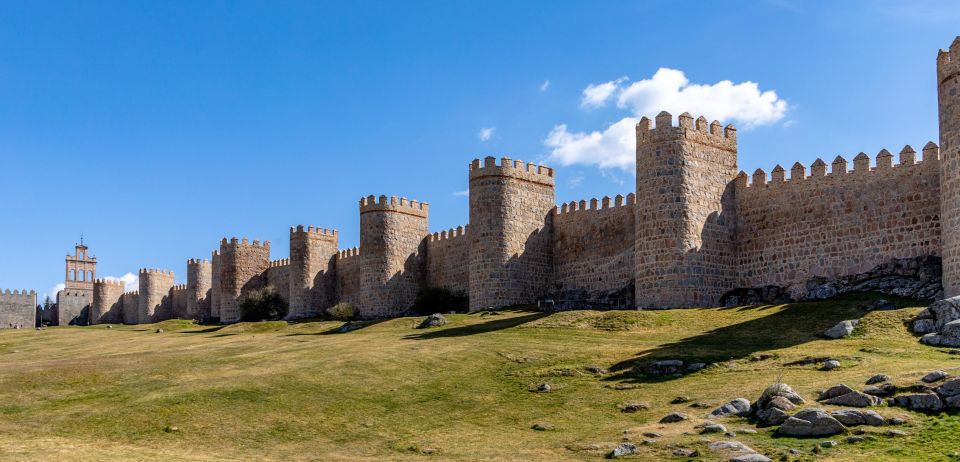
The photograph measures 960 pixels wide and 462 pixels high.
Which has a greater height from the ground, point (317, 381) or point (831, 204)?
point (831, 204)

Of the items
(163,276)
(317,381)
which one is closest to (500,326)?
Result: (317,381)

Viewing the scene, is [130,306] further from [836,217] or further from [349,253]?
[836,217]

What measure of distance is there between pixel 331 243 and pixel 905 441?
4856 cm

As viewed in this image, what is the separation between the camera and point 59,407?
67.9 feet

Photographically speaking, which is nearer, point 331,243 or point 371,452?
point 371,452

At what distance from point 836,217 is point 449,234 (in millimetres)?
22311

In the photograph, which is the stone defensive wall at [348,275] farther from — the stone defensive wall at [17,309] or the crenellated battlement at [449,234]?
the stone defensive wall at [17,309]

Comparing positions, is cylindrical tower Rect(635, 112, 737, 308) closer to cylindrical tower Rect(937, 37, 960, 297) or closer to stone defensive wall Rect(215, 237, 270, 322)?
cylindrical tower Rect(937, 37, 960, 297)

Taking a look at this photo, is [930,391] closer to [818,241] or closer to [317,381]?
[317,381]

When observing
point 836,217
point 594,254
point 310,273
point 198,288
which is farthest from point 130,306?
point 836,217

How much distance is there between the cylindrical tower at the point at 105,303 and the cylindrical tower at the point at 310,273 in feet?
106

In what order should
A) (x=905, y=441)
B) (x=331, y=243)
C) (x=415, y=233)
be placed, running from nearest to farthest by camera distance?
(x=905, y=441) < (x=415, y=233) < (x=331, y=243)

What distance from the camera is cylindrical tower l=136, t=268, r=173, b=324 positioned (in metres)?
77.6

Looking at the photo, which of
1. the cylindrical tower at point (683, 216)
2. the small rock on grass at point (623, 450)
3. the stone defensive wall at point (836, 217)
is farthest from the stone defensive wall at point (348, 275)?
the small rock on grass at point (623, 450)
